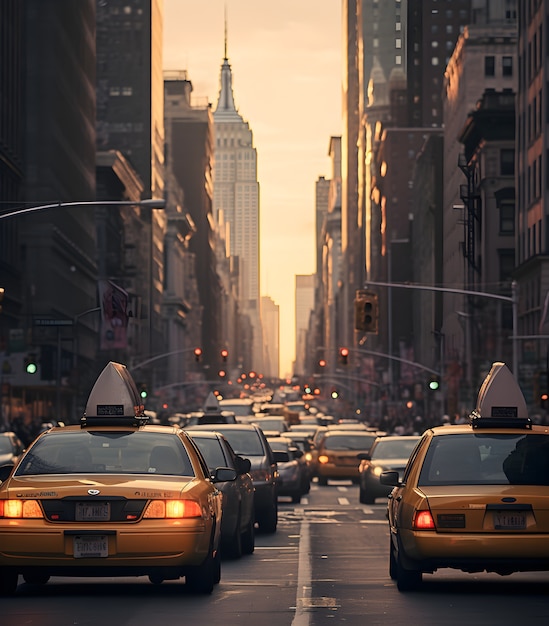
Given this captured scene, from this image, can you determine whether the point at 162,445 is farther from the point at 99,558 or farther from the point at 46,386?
the point at 46,386

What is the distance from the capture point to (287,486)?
37.5 meters

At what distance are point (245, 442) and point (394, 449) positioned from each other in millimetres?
9657

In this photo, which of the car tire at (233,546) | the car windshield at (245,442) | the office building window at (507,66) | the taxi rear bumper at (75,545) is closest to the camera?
the taxi rear bumper at (75,545)

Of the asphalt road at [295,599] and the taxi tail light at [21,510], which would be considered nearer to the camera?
the asphalt road at [295,599]

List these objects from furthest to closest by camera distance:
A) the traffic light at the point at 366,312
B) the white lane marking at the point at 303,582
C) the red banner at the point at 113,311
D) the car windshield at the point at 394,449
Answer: the red banner at the point at 113,311 < the traffic light at the point at 366,312 < the car windshield at the point at 394,449 < the white lane marking at the point at 303,582

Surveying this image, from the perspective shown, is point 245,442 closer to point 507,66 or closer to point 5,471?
point 5,471

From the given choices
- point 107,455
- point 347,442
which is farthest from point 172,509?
point 347,442

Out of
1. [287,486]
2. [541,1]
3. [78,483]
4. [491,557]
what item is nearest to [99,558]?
[78,483]

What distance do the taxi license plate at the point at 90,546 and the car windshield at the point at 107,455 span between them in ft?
3.27

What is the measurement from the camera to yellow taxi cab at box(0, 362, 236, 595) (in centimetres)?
1399

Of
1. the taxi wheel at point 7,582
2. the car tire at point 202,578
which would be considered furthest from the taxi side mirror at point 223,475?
the taxi wheel at point 7,582

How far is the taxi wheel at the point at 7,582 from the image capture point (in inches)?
566

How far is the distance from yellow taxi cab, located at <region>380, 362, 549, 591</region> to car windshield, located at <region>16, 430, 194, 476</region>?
2215 mm

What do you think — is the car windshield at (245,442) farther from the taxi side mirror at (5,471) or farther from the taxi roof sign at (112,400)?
the taxi side mirror at (5,471)
